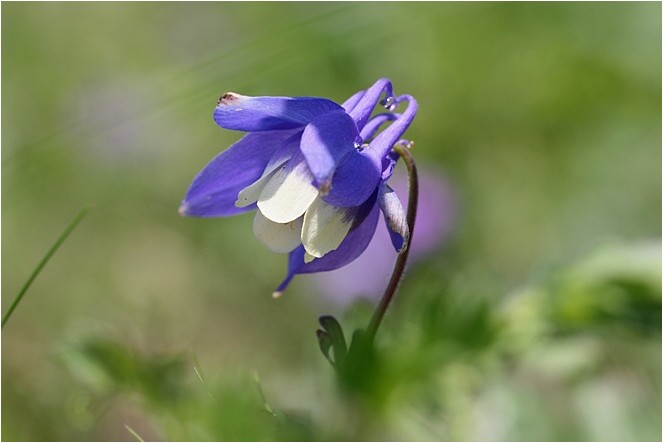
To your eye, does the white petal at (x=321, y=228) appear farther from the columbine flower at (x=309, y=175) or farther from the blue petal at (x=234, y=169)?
the blue petal at (x=234, y=169)

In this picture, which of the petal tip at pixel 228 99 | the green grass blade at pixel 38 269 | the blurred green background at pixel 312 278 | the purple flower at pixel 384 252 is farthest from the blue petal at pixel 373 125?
the purple flower at pixel 384 252

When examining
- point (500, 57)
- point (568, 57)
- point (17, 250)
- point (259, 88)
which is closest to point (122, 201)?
point (17, 250)

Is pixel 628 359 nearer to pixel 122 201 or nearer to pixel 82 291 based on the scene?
pixel 82 291

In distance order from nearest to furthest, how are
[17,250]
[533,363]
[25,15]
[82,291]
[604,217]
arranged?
1. [533,363]
2. [82,291]
3. [17,250]
4. [604,217]
5. [25,15]

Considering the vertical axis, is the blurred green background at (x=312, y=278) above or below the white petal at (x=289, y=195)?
below

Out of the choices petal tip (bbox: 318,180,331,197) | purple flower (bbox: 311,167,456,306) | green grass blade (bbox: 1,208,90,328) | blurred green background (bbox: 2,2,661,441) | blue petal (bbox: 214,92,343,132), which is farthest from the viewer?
purple flower (bbox: 311,167,456,306)

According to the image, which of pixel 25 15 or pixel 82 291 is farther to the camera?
pixel 25 15

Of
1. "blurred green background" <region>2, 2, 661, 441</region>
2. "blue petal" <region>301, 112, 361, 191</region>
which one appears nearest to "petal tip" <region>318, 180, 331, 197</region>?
"blue petal" <region>301, 112, 361, 191</region>

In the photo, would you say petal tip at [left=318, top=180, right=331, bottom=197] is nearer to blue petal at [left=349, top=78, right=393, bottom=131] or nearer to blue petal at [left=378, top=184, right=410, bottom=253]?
blue petal at [left=378, top=184, right=410, bottom=253]
